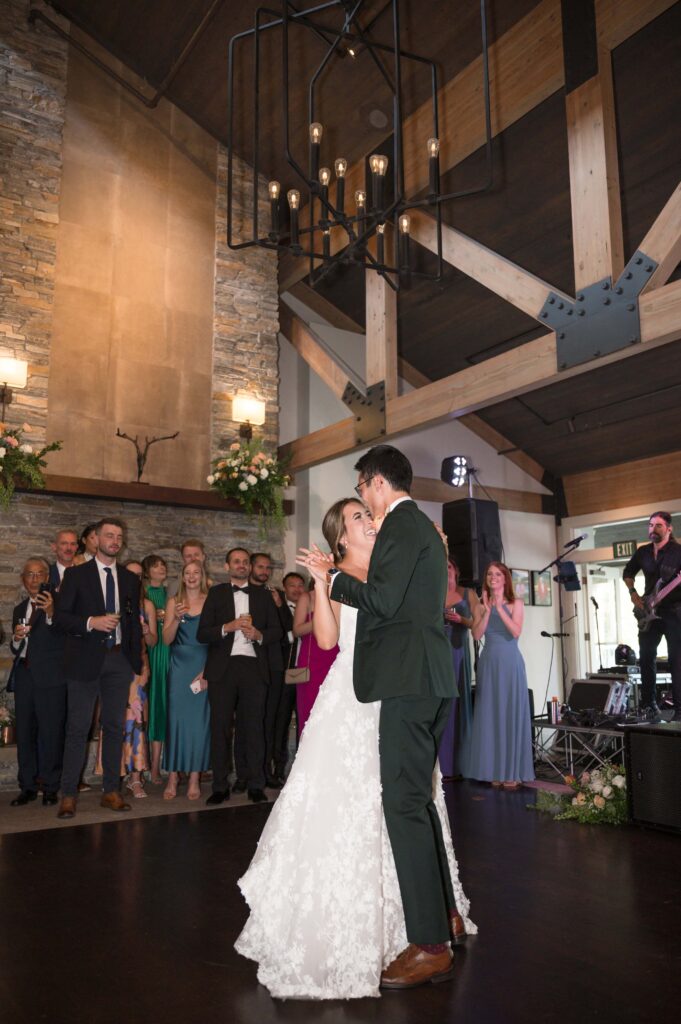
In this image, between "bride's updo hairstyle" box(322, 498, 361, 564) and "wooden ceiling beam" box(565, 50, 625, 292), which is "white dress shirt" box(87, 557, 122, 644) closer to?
"bride's updo hairstyle" box(322, 498, 361, 564)

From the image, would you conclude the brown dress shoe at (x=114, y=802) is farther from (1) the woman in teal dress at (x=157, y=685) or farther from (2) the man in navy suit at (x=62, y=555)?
(2) the man in navy suit at (x=62, y=555)

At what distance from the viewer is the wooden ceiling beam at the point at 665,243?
436 cm

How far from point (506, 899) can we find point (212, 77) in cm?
751

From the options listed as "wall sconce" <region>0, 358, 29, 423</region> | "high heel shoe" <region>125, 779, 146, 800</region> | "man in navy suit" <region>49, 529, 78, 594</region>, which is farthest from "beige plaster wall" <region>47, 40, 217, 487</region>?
"high heel shoe" <region>125, 779, 146, 800</region>

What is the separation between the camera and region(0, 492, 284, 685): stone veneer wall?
6.40m

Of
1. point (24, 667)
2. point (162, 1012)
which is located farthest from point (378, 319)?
point (162, 1012)

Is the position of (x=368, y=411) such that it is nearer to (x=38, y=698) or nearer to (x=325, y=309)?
(x=325, y=309)

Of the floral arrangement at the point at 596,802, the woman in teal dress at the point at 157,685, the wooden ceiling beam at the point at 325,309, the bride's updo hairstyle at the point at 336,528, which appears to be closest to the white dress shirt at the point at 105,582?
the woman in teal dress at the point at 157,685

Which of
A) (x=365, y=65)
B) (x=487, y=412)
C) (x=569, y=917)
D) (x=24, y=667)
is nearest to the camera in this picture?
(x=569, y=917)

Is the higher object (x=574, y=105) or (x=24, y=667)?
(x=574, y=105)

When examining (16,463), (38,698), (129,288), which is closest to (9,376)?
(16,463)

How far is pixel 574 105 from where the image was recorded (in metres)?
5.10

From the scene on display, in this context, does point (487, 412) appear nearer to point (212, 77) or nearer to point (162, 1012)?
point (212, 77)

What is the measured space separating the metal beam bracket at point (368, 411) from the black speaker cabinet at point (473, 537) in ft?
5.84
